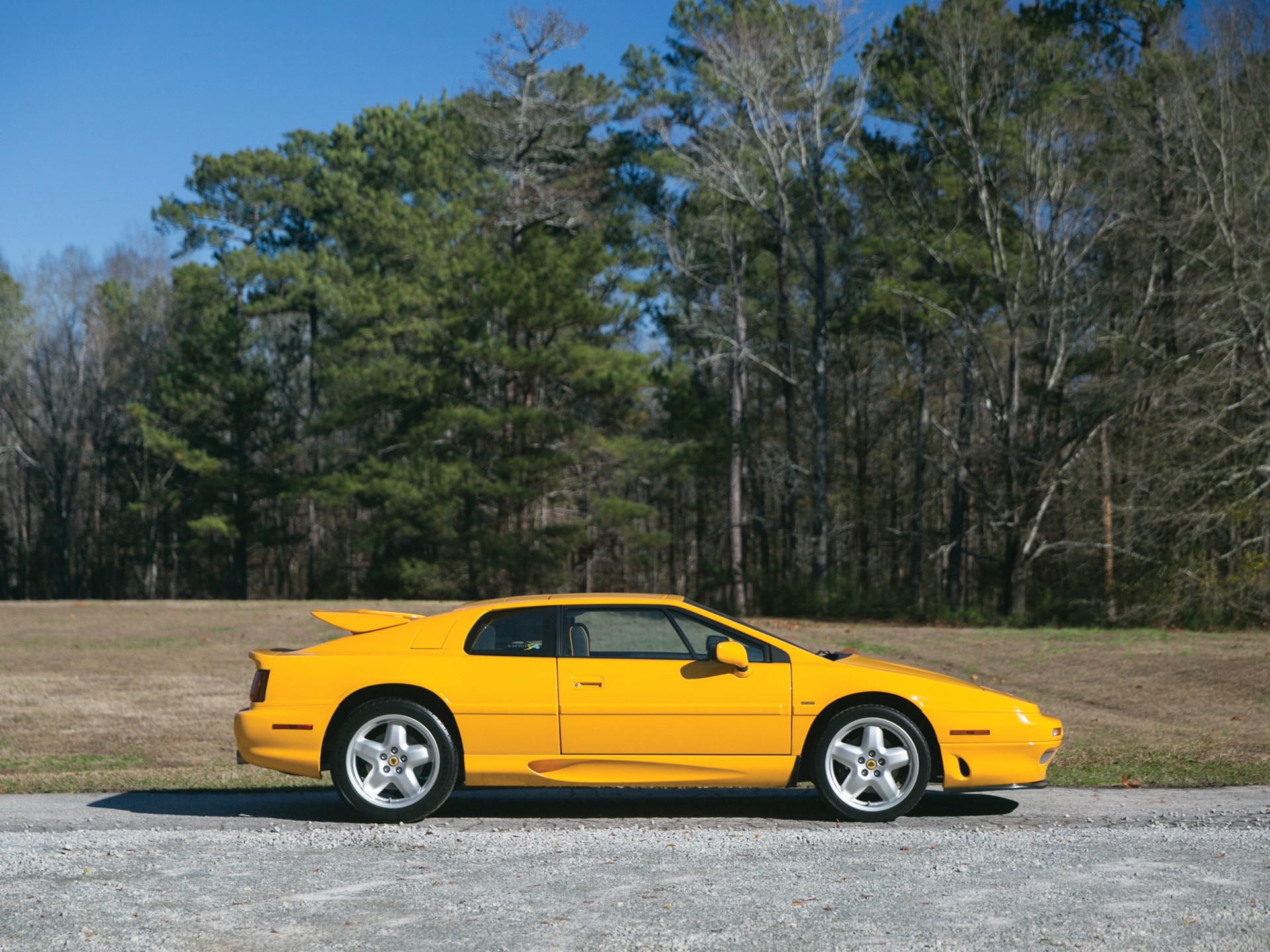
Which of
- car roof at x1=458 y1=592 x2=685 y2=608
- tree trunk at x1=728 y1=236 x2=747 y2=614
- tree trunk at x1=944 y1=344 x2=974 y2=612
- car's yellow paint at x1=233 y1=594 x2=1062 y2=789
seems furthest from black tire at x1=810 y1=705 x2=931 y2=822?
tree trunk at x1=728 y1=236 x2=747 y2=614

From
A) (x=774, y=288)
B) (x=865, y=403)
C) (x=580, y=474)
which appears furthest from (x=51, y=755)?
(x=865, y=403)

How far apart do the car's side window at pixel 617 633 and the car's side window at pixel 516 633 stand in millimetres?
113

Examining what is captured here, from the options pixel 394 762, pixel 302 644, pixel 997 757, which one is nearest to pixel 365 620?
pixel 394 762

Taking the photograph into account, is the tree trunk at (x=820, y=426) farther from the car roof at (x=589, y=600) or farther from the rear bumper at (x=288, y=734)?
the rear bumper at (x=288, y=734)

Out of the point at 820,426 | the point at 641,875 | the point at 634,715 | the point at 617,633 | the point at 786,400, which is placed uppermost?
the point at 786,400

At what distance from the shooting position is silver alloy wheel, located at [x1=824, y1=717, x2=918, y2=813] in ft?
24.8

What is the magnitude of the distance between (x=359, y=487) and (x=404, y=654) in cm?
3189

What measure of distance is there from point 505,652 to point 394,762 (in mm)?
950

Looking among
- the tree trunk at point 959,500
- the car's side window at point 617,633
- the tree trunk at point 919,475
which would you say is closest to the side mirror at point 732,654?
the car's side window at point 617,633

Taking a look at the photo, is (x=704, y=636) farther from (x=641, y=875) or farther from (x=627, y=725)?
(x=641, y=875)

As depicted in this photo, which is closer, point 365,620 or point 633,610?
point 633,610

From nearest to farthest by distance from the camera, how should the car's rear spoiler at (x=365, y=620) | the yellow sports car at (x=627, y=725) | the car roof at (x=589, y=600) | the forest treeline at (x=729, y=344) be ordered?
the yellow sports car at (x=627, y=725)
the car roof at (x=589, y=600)
the car's rear spoiler at (x=365, y=620)
the forest treeline at (x=729, y=344)

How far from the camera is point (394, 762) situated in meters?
7.64

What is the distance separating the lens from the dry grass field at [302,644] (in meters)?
10.2
